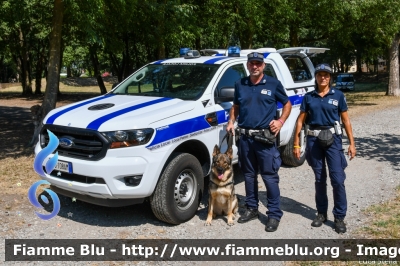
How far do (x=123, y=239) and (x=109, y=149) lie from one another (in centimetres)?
106

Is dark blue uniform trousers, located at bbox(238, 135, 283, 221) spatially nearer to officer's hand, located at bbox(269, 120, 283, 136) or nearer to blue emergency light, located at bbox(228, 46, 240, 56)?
officer's hand, located at bbox(269, 120, 283, 136)

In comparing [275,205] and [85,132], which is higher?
[85,132]

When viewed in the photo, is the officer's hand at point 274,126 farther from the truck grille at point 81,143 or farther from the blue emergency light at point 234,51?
the blue emergency light at point 234,51

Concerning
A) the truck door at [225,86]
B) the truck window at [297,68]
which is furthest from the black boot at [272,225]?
the truck window at [297,68]

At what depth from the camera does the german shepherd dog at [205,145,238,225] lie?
5027 mm

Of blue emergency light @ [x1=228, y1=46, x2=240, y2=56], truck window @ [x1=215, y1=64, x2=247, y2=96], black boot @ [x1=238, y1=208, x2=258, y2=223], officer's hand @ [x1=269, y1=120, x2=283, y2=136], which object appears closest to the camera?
officer's hand @ [x1=269, y1=120, x2=283, y2=136]

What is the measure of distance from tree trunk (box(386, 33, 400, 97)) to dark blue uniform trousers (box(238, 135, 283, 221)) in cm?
2033

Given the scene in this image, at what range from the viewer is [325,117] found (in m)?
4.82

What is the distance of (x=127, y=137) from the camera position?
15.3 ft

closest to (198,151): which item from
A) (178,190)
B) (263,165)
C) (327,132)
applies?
(178,190)

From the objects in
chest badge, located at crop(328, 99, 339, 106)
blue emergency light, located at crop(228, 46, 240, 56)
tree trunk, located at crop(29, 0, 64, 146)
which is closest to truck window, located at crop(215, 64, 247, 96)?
blue emergency light, located at crop(228, 46, 240, 56)

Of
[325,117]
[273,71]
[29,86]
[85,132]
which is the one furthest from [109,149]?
[29,86]

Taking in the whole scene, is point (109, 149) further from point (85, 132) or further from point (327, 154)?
point (327, 154)

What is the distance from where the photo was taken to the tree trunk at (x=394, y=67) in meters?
22.9
